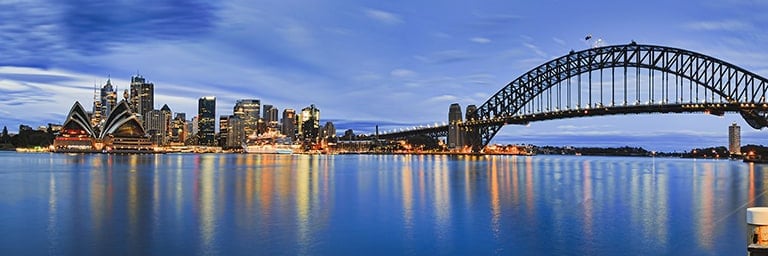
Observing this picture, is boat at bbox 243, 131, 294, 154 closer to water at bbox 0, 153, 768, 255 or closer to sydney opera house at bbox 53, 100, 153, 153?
sydney opera house at bbox 53, 100, 153, 153

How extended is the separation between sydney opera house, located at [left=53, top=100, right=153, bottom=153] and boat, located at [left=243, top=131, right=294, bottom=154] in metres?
35.2

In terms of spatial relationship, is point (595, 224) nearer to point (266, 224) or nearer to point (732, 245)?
point (732, 245)

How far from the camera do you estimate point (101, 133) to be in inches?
6171

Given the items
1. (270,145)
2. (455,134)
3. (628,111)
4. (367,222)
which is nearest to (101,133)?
(270,145)

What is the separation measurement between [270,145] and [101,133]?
43.3 metres

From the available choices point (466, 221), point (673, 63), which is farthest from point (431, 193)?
point (673, 63)

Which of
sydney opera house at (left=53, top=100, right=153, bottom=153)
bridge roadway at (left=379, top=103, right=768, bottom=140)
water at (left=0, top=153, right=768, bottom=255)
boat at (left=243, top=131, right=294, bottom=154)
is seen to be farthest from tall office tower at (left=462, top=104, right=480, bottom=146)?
sydney opera house at (left=53, top=100, right=153, bottom=153)

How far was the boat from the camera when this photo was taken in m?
176

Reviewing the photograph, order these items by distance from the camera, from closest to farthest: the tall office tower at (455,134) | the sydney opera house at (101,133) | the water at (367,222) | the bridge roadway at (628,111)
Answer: the water at (367,222) < the bridge roadway at (628,111) < the tall office tower at (455,134) < the sydney opera house at (101,133)

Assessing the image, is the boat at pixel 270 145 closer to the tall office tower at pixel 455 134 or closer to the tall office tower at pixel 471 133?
the tall office tower at pixel 455 134

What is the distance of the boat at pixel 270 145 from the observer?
176 meters

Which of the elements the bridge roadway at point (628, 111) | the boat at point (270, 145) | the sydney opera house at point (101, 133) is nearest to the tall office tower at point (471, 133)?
the bridge roadway at point (628, 111)

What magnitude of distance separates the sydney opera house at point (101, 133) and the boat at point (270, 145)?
35.2 metres

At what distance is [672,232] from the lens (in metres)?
16.4
